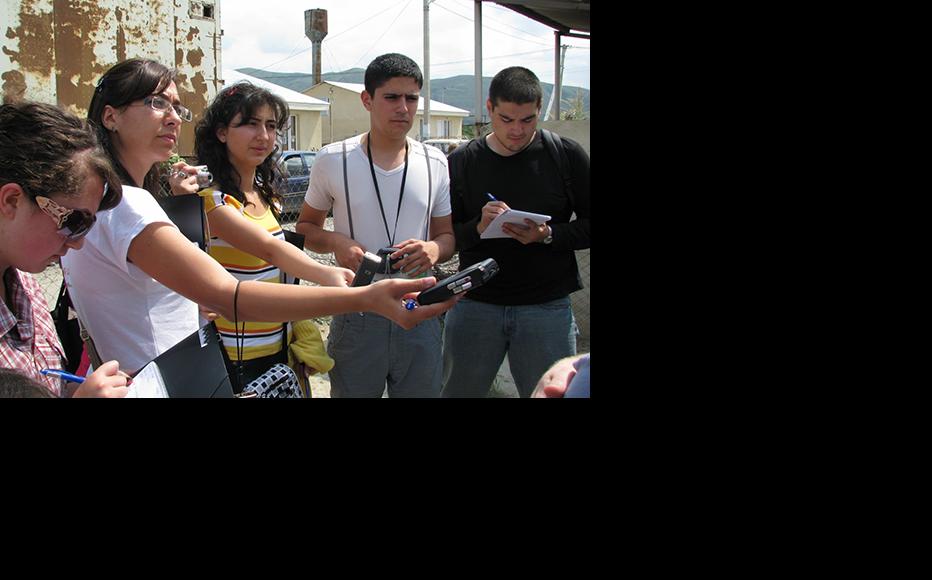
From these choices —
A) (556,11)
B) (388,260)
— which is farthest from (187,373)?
(556,11)

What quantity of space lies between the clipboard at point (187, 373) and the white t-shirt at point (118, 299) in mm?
420

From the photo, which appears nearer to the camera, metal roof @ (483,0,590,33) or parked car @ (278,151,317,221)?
metal roof @ (483,0,590,33)

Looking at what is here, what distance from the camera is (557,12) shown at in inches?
300

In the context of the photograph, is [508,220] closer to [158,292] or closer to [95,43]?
[158,292]

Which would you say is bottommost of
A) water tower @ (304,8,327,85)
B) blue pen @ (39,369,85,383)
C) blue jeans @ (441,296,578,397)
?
blue jeans @ (441,296,578,397)

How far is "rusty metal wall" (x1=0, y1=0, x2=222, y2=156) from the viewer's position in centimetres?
671

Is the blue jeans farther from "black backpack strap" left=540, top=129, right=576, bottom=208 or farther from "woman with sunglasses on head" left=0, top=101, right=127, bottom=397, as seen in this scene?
"woman with sunglasses on head" left=0, top=101, right=127, bottom=397

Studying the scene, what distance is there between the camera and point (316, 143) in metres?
24.5

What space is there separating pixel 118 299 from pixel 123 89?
0.72 meters

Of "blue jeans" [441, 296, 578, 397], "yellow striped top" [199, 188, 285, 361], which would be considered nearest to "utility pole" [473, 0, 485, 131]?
"blue jeans" [441, 296, 578, 397]

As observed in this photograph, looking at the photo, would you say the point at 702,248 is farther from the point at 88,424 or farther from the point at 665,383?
the point at 88,424

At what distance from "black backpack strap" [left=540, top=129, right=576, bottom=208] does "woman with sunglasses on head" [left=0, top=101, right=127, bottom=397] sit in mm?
1874

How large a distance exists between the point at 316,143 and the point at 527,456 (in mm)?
24105

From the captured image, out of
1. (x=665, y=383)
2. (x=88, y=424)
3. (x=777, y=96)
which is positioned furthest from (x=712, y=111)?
(x=88, y=424)
